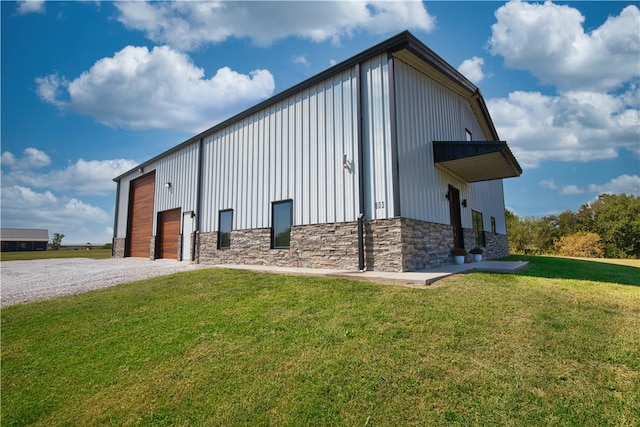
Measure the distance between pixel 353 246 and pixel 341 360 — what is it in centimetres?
→ 477

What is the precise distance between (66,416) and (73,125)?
52.6 feet

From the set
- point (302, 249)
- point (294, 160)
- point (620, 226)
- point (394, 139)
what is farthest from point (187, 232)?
point (620, 226)

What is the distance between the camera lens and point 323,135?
8.93 metres

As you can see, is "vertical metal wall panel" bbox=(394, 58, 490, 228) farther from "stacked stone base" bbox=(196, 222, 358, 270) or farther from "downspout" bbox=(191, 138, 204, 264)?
"downspout" bbox=(191, 138, 204, 264)

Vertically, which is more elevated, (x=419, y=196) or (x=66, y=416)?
(x=419, y=196)

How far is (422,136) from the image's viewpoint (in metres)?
8.93

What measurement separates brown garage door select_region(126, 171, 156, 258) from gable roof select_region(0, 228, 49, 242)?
174ft

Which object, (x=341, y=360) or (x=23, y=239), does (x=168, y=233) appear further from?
(x=23, y=239)

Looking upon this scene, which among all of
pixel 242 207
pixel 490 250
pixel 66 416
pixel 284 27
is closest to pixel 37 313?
pixel 66 416

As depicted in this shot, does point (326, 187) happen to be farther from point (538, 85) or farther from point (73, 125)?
point (73, 125)

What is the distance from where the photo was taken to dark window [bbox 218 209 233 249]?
12023mm

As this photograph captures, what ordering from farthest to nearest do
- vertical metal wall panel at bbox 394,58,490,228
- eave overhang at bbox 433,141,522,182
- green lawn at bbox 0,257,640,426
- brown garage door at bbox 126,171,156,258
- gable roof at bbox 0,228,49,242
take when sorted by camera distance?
1. gable roof at bbox 0,228,49,242
2. brown garage door at bbox 126,171,156,258
3. eave overhang at bbox 433,141,522,182
4. vertical metal wall panel at bbox 394,58,490,228
5. green lawn at bbox 0,257,640,426

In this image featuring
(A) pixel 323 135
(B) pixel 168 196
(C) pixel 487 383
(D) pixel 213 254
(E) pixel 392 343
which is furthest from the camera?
(B) pixel 168 196

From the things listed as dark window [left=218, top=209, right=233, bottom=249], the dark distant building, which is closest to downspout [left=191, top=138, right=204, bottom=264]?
dark window [left=218, top=209, right=233, bottom=249]
